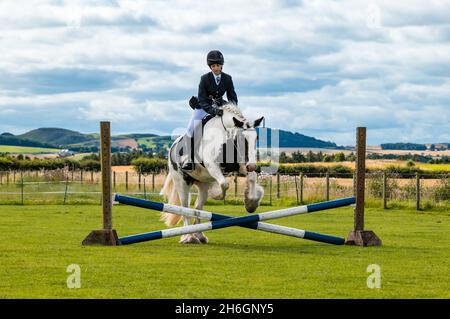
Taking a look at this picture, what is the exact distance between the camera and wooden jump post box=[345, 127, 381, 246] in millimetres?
13039

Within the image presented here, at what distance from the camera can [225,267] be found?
10.5 meters

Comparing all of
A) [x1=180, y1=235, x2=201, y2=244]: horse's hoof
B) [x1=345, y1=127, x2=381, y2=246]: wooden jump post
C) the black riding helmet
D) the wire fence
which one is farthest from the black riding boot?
the wire fence

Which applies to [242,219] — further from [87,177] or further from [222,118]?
[87,177]

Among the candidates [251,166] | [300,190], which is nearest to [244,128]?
[251,166]

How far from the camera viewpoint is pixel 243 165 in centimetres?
1280

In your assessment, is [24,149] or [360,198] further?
[24,149]

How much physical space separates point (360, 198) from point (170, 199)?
3.78m

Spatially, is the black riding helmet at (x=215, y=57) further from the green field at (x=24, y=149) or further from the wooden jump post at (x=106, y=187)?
the green field at (x=24, y=149)

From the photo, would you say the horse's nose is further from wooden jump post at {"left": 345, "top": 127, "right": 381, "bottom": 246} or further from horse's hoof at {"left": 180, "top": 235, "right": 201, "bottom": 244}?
horse's hoof at {"left": 180, "top": 235, "right": 201, "bottom": 244}

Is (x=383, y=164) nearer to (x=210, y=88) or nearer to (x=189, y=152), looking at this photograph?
(x=189, y=152)

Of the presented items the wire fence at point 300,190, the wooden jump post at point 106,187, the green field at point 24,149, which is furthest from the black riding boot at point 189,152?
the green field at point 24,149

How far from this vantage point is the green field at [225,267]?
854 centimetres
